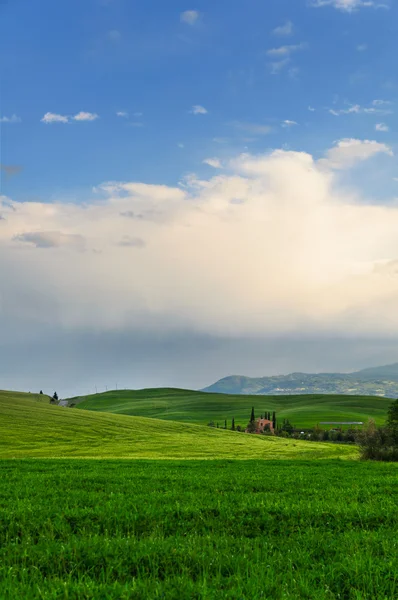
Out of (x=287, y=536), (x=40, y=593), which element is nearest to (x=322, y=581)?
(x=287, y=536)

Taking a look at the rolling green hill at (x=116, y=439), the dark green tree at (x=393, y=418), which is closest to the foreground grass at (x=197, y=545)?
the dark green tree at (x=393, y=418)

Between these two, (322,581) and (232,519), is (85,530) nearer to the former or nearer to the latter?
(232,519)

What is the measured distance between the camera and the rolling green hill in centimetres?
6769

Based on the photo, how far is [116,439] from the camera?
302ft

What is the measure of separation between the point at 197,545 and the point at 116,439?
3446 inches

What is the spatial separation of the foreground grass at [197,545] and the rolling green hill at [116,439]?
163 feet

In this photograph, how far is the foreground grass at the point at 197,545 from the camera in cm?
705

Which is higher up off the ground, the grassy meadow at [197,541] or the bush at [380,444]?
the grassy meadow at [197,541]

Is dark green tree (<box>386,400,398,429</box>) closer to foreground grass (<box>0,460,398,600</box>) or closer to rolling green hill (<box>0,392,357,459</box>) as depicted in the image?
rolling green hill (<box>0,392,357,459</box>)

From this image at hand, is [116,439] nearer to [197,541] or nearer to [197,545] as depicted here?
[197,541]

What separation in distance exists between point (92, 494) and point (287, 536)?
7.73 meters

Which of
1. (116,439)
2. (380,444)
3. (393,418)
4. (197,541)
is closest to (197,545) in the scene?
(197,541)

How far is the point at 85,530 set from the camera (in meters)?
10.9

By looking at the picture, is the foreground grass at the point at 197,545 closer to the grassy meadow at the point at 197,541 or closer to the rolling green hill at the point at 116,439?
the grassy meadow at the point at 197,541
